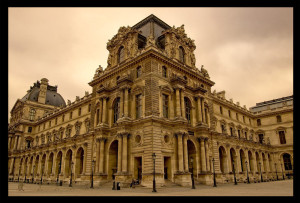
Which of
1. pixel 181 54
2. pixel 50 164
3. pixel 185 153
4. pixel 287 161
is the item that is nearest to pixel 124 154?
pixel 185 153

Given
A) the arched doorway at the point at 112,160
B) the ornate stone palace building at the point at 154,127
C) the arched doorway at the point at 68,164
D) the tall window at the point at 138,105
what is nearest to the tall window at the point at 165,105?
the ornate stone palace building at the point at 154,127

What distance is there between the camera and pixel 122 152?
29.3 m

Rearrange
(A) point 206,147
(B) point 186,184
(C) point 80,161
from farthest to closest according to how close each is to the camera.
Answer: (C) point 80,161 → (A) point 206,147 → (B) point 186,184

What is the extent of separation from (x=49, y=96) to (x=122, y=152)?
60.8 m

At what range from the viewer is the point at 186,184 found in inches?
1061

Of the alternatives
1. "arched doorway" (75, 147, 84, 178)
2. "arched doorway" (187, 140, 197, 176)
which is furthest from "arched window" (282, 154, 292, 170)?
"arched doorway" (75, 147, 84, 178)

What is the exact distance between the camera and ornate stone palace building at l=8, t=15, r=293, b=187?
1130 inches

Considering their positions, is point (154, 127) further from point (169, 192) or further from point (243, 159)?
point (243, 159)

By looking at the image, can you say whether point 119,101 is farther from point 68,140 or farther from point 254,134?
point 254,134

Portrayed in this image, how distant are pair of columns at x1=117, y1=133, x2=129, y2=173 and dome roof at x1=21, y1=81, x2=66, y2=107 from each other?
56.7 metres

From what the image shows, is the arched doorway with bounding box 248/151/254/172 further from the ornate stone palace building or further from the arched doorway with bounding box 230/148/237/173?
the arched doorway with bounding box 230/148/237/173

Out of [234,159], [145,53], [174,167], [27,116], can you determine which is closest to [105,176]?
[174,167]

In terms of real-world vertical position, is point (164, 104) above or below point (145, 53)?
below
